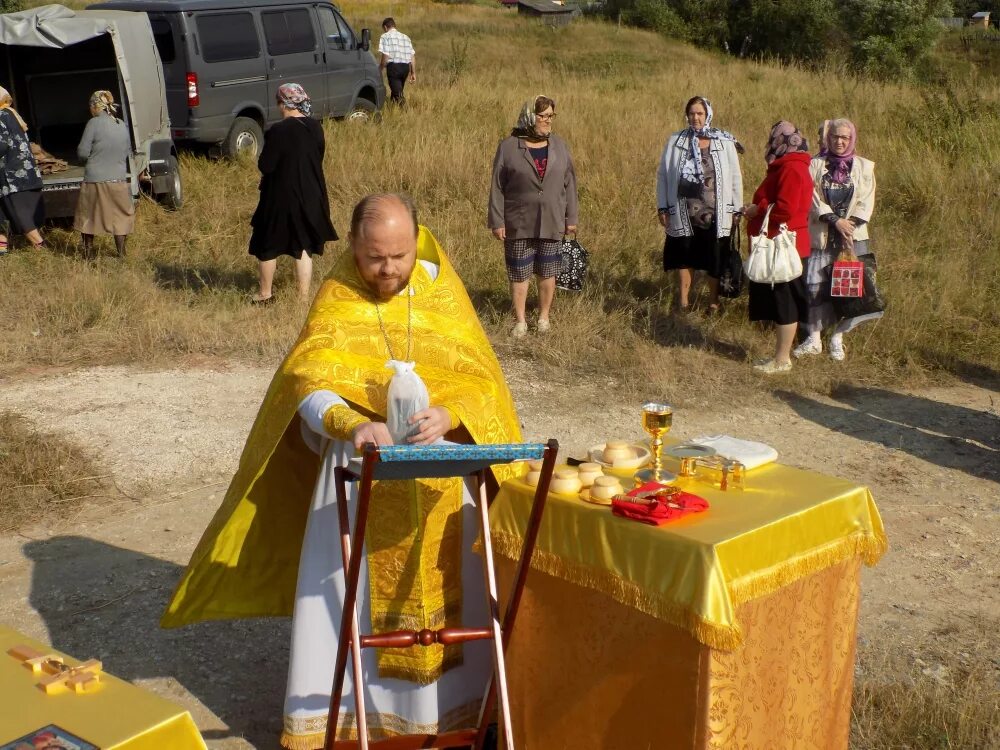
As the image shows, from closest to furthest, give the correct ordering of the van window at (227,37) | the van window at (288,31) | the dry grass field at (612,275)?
the dry grass field at (612,275), the van window at (227,37), the van window at (288,31)

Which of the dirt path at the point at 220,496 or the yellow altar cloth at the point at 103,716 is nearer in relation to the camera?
the yellow altar cloth at the point at 103,716

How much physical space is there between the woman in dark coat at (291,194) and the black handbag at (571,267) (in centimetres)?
203

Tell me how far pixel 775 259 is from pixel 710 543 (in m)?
5.62

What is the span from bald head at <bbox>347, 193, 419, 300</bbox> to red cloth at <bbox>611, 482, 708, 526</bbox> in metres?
1.01

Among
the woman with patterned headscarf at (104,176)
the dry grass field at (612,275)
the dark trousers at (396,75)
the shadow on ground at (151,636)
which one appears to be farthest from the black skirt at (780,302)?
the dark trousers at (396,75)

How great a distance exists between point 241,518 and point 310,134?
20.1 feet

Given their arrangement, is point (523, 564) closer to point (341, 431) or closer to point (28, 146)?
point (341, 431)

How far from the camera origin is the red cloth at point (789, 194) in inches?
324

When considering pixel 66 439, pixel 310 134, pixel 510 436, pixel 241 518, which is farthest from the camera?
pixel 310 134

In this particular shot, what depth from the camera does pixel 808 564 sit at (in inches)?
126

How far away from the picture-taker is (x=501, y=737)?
3.52m

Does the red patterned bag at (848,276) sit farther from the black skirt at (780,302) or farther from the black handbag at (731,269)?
the black handbag at (731,269)

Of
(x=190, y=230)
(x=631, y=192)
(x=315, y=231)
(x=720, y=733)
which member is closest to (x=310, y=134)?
(x=315, y=231)

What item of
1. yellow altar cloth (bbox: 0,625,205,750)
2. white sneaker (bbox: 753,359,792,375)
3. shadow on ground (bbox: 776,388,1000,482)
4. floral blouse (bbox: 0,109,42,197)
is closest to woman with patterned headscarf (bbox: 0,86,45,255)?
floral blouse (bbox: 0,109,42,197)
